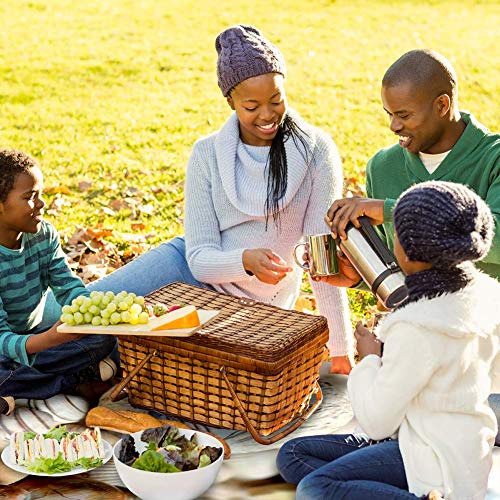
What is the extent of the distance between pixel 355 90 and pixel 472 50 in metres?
1.96

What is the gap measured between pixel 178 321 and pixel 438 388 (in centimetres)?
110

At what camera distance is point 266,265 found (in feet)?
12.3

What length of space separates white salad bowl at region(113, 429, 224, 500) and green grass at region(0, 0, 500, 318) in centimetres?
289

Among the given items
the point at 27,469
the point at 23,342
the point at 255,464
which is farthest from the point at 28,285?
the point at 255,464

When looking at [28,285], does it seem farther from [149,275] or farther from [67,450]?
[67,450]

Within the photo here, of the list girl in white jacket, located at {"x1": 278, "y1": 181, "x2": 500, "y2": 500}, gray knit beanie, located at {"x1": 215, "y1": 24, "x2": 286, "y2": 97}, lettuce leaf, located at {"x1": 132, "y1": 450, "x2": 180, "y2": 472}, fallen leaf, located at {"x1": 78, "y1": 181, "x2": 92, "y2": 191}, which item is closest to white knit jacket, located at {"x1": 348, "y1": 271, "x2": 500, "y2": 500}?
girl in white jacket, located at {"x1": 278, "y1": 181, "x2": 500, "y2": 500}

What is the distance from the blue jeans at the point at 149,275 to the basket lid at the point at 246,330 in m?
0.24

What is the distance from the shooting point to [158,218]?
243 inches

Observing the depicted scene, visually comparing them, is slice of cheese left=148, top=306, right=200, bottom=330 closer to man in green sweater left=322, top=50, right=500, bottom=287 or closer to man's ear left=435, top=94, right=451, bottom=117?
man in green sweater left=322, top=50, right=500, bottom=287

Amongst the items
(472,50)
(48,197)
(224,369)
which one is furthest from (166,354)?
(472,50)

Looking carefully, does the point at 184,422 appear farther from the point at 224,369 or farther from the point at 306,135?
the point at 306,135

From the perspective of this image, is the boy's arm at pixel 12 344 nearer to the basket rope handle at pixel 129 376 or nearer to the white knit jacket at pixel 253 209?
the basket rope handle at pixel 129 376

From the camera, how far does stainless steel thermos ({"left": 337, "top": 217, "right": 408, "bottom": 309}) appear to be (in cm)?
328

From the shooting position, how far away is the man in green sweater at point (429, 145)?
11.1ft
